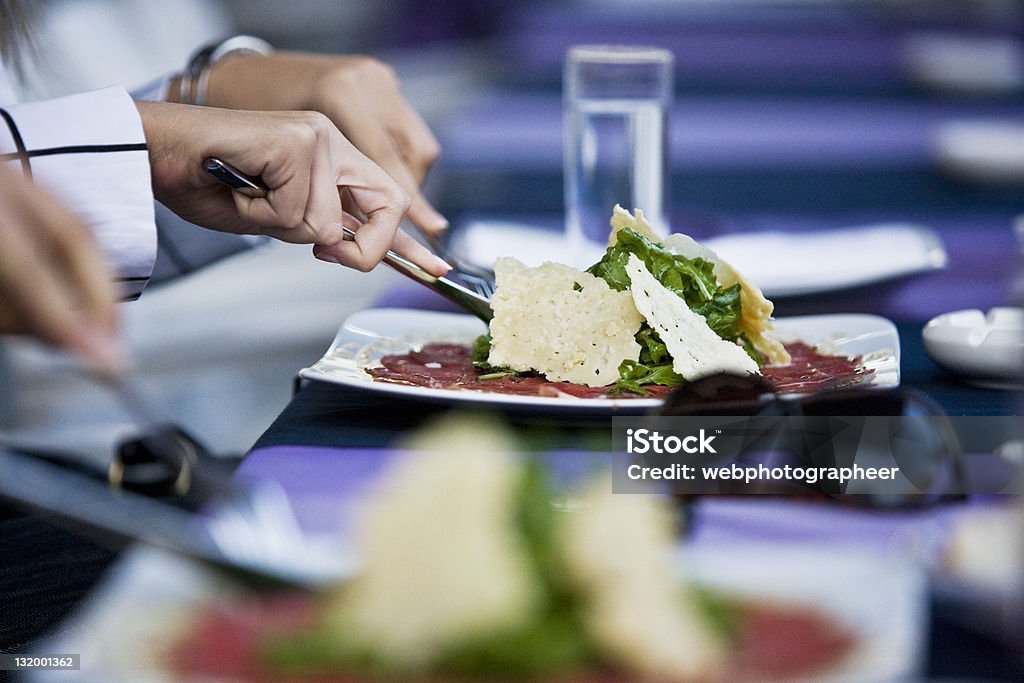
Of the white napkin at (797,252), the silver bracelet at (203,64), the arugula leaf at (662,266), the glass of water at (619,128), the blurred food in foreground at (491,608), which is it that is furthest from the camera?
the glass of water at (619,128)

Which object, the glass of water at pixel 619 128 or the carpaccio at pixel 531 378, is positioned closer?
the carpaccio at pixel 531 378

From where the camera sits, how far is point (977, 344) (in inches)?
29.6

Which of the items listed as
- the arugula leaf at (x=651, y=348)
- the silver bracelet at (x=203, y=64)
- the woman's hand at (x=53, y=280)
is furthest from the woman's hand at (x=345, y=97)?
the woman's hand at (x=53, y=280)

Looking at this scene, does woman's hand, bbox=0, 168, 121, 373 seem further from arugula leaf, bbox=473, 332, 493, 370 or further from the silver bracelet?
the silver bracelet

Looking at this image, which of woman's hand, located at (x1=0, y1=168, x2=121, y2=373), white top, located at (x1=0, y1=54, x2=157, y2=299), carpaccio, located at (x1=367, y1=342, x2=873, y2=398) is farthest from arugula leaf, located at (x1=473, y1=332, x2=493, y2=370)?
woman's hand, located at (x1=0, y1=168, x2=121, y2=373)

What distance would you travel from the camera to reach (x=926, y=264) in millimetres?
1015

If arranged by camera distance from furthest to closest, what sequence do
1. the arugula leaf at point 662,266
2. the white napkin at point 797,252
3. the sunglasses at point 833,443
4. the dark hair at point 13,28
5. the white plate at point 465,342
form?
the white napkin at point 797,252, the dark hair at point 13,28, the arugula leaf at point 662,266, the white plate at point 465,342, the sunglasses at point 833,443

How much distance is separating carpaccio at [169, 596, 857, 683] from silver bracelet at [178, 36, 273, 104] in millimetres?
872

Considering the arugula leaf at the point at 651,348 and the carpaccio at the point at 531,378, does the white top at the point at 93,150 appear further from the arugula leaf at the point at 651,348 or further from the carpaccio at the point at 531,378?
the arugula leaf at the point at 651,348

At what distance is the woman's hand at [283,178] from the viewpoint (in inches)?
27.5

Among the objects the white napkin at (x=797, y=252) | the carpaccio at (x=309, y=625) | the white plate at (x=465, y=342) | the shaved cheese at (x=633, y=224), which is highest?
Result: the carpaccio at (x=309, y=625)

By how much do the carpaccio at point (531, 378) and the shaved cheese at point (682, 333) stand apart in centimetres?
2

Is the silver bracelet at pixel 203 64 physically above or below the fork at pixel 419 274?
above

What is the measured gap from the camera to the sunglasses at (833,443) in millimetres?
522
